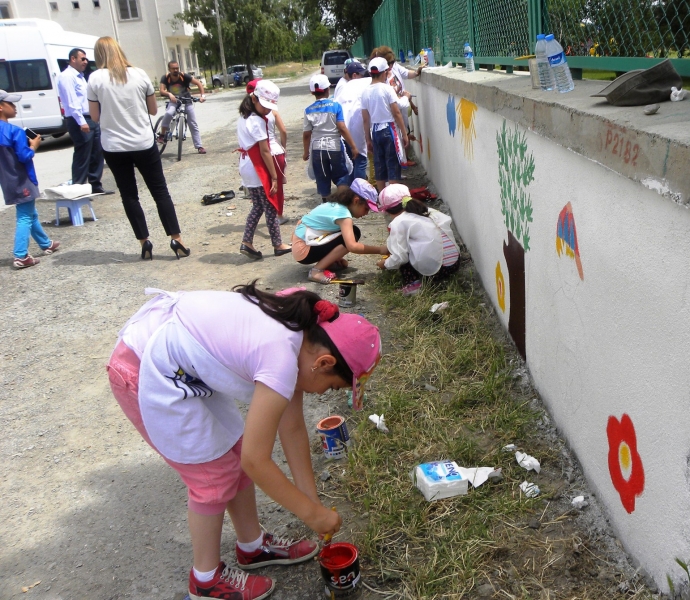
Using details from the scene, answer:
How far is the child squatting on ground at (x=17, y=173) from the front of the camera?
6.24m

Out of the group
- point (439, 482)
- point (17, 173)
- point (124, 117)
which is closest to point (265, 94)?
point (124, 117)

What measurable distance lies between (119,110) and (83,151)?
12.8 feet

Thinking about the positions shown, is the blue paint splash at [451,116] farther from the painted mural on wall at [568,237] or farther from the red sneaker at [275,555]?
the red sneaker at [275,555]

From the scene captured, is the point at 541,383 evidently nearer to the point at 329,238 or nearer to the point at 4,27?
the point at 329,238

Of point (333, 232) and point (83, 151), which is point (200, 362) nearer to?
point (333, 232)

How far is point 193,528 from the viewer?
219 centimetres

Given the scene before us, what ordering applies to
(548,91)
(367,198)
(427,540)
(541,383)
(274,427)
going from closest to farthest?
(274,427)
(427,540)
(548,91)
(541,383)
(367,198)

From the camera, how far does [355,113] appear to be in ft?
25.0

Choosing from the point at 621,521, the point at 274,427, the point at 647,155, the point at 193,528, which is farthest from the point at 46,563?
the point at 647,155

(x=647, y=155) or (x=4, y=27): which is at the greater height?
(x=4, y=27)

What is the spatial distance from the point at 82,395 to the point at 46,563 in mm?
1495

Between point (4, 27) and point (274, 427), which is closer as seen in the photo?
point (274, 427)

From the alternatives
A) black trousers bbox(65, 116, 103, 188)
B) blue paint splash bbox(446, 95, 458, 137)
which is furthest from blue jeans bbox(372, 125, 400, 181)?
black trousers bbox(65, 116, 103, 188)

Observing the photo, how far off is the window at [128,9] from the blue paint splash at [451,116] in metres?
42.1
